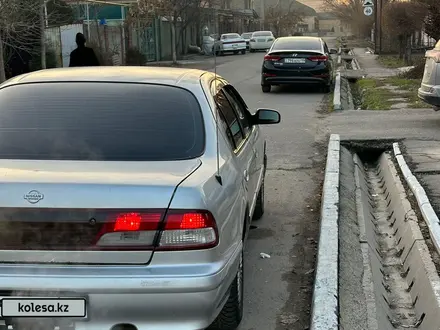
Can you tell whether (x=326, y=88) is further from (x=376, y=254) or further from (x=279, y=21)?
(x=279, y=21)

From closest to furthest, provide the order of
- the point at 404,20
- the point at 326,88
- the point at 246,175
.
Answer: the point at 246,175 < the point at 326,88 < the point at 404,20

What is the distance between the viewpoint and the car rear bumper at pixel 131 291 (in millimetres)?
3154

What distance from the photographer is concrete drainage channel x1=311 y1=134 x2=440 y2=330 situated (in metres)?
4.54

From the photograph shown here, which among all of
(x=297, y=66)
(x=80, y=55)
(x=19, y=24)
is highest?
(x=19, y=24)

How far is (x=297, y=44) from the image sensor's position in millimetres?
18609

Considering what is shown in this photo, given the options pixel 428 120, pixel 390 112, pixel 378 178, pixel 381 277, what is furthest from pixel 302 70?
pixel 381 277

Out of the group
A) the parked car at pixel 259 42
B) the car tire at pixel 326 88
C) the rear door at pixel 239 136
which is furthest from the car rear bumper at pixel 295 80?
the parked car at pixel 259 42

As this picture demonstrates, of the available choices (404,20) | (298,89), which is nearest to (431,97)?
(298,89)

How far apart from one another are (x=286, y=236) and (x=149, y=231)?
125 inches

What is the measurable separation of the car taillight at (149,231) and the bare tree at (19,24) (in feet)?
38.9

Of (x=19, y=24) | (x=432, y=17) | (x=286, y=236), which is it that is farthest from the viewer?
A: (x=432, y=17)

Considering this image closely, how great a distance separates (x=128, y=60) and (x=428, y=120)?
717 inches

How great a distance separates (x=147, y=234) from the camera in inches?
127

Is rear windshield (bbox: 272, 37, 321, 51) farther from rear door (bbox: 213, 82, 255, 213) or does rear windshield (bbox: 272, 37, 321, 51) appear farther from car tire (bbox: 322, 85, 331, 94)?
rear door (bbox: 213, 82, 255, 213)
